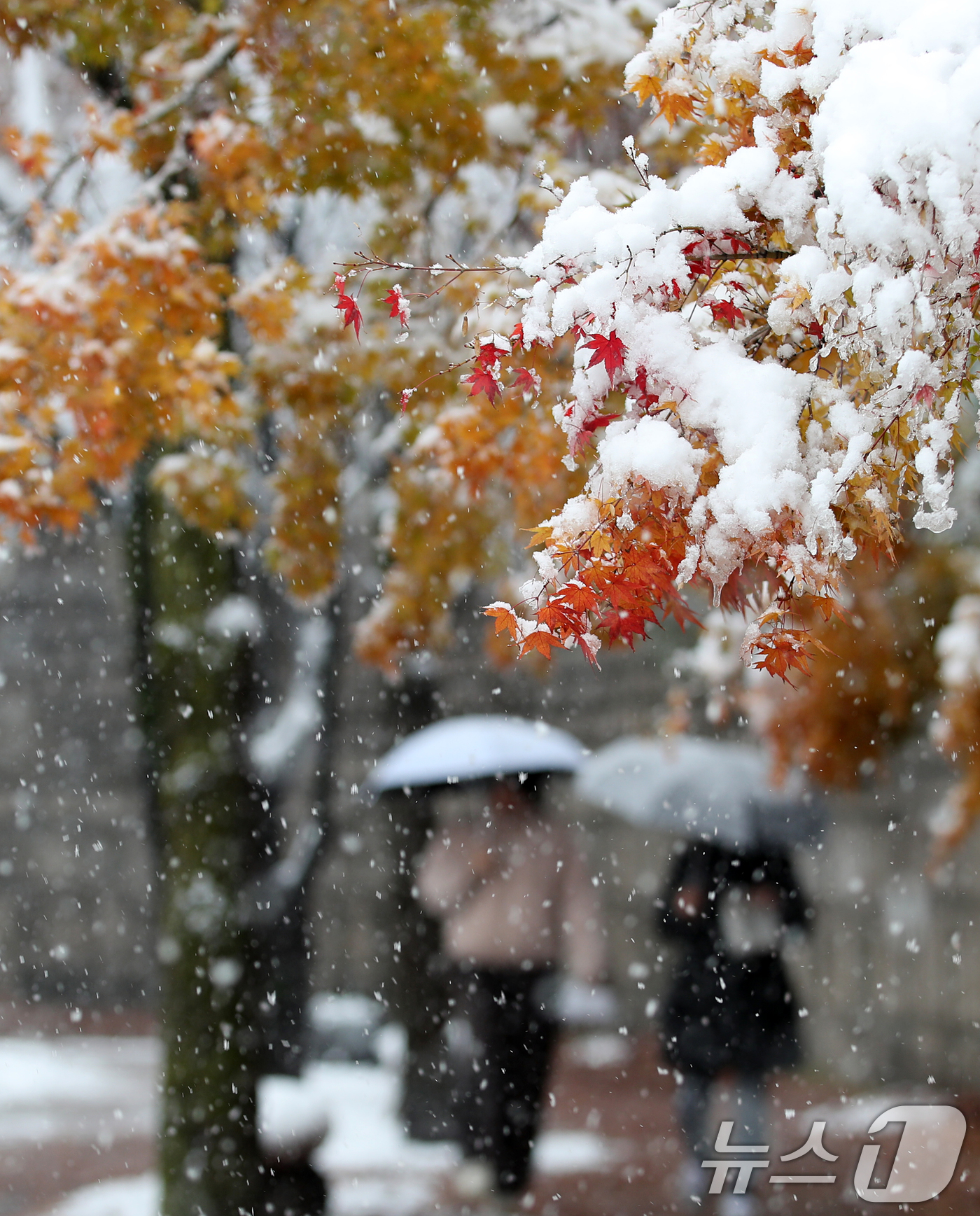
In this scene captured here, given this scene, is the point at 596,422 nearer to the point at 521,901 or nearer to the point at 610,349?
the point at 610,349

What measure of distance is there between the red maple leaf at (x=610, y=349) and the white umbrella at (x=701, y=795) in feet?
13.5

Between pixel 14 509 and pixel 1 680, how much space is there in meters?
9.48

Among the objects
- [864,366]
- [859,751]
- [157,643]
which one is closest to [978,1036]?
[859,751]

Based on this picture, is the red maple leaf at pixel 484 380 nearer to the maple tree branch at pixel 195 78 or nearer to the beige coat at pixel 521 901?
the maple tree branch at pixel 195 78

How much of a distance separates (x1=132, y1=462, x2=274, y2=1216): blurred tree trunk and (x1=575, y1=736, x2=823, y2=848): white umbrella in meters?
1.96

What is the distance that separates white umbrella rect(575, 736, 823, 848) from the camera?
5.77 meters

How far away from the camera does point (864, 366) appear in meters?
1.88

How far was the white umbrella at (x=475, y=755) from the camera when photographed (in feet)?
19.4

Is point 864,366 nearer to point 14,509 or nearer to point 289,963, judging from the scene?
point 14,509

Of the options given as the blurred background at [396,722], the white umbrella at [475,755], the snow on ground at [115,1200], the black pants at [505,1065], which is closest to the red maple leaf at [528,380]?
the blurred background at [396,722]

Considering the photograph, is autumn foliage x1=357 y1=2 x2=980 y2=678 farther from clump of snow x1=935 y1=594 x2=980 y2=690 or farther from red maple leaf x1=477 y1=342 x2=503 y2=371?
clump of snow x1=935 y1=594 x2=980 y2=690

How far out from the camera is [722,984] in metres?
5.84

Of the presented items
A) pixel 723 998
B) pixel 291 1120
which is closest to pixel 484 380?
pixel 291 1120

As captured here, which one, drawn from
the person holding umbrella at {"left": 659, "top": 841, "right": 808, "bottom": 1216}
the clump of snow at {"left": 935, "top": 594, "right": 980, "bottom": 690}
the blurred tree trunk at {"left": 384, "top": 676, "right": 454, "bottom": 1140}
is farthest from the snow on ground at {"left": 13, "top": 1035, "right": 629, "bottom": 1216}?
the clump of snow at {"left": 935, "top": 594, "right": 980, "bottom": 690}
